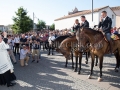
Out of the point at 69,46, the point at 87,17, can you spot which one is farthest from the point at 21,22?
the point at 69,46

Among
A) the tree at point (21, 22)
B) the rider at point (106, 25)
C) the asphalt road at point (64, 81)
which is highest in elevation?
the tree at point (21, 22)

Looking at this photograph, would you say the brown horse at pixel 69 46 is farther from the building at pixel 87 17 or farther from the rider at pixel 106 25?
the building at pixel 87 17

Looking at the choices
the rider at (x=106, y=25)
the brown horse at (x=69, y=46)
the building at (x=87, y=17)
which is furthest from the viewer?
the building at (x=87, y=17)

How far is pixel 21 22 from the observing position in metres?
37.7

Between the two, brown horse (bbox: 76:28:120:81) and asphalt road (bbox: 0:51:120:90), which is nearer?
asphalt road (bbox: 0:51:120:90)

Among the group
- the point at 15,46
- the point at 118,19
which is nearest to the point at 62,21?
the point at 118,19

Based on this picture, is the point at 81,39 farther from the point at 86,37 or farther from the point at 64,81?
the point at 64,81

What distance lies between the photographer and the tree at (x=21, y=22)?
37.5 metres

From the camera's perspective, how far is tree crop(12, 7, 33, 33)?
123 feet

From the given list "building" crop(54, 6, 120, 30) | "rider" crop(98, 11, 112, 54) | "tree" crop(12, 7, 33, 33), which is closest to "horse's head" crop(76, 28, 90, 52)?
"rider" crop(98, 11, 112, 54)

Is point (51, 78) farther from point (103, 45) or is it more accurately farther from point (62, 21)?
point (62, 21)

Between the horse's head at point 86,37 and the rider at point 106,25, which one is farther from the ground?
the rider at point 106,25

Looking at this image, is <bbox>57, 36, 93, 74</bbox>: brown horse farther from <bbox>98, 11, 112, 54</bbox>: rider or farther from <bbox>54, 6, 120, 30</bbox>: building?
<bbox>54, 6, 120, 30</bbox>: building

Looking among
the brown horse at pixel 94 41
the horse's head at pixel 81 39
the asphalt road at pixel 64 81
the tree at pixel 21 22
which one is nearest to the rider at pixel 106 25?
→ the brown horse at pixel 94 41
